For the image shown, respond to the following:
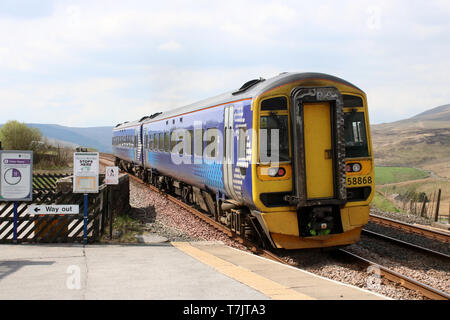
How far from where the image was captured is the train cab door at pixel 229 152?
31.2ft

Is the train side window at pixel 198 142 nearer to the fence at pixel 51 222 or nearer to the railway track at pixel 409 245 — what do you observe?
the fence at pixel 51 222

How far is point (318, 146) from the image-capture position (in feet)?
27.6

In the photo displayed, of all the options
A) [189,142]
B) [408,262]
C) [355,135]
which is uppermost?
[189,142]

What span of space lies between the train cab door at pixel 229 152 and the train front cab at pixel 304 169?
122 centimetres

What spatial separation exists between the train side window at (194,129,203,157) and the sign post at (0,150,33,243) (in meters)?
4.29

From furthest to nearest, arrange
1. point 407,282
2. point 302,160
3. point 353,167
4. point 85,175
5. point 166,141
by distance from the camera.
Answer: point 166,141
point 85,175
point 353,167
point 302,160
point 407,282

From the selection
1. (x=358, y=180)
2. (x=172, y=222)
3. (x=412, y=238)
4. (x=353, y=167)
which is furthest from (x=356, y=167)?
(x=172, y=222)

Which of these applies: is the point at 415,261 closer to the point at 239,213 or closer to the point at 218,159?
the point at 239,213

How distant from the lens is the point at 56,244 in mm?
9195

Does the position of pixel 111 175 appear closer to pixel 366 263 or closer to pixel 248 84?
pixel 248 84

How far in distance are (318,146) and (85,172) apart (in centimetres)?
471

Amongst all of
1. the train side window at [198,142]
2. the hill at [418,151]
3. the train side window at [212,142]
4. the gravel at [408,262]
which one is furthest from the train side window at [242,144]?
the hill at [418,151]

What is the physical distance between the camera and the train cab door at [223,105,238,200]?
9500 millimetres

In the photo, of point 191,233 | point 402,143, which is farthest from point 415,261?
point 402,143
